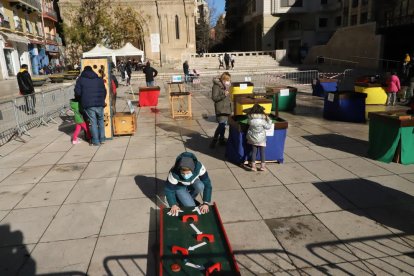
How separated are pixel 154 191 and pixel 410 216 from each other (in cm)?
419

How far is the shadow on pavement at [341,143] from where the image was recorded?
8305mm

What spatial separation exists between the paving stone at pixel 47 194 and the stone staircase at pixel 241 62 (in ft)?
122

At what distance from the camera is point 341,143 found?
8.97 metres

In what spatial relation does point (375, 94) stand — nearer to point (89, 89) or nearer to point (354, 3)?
point (89, 89)

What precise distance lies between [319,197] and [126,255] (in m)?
3.34

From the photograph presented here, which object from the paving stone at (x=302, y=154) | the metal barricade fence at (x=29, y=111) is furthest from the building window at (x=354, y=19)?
the paving stone at (x=302, y=154)

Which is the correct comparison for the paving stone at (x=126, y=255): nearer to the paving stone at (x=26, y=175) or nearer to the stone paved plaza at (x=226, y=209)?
the stone paved plaza at (x=226, y=209)

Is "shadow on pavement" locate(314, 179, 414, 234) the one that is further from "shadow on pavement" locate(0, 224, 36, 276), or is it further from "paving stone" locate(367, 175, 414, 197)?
"shadow on pavement" locate(0, 224, 36, 276)

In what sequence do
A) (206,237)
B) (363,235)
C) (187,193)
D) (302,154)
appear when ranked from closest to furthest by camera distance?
(206,237), (363,235), (187,193), (302,154)

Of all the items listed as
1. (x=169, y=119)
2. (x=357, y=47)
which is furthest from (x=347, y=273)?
(x=357, y=47)

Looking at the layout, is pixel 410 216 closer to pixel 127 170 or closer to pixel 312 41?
pixel 127 170

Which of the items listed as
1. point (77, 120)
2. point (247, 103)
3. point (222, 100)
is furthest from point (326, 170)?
point (77, 120)

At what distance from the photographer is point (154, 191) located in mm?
6230

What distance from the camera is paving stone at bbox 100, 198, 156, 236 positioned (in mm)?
4941
